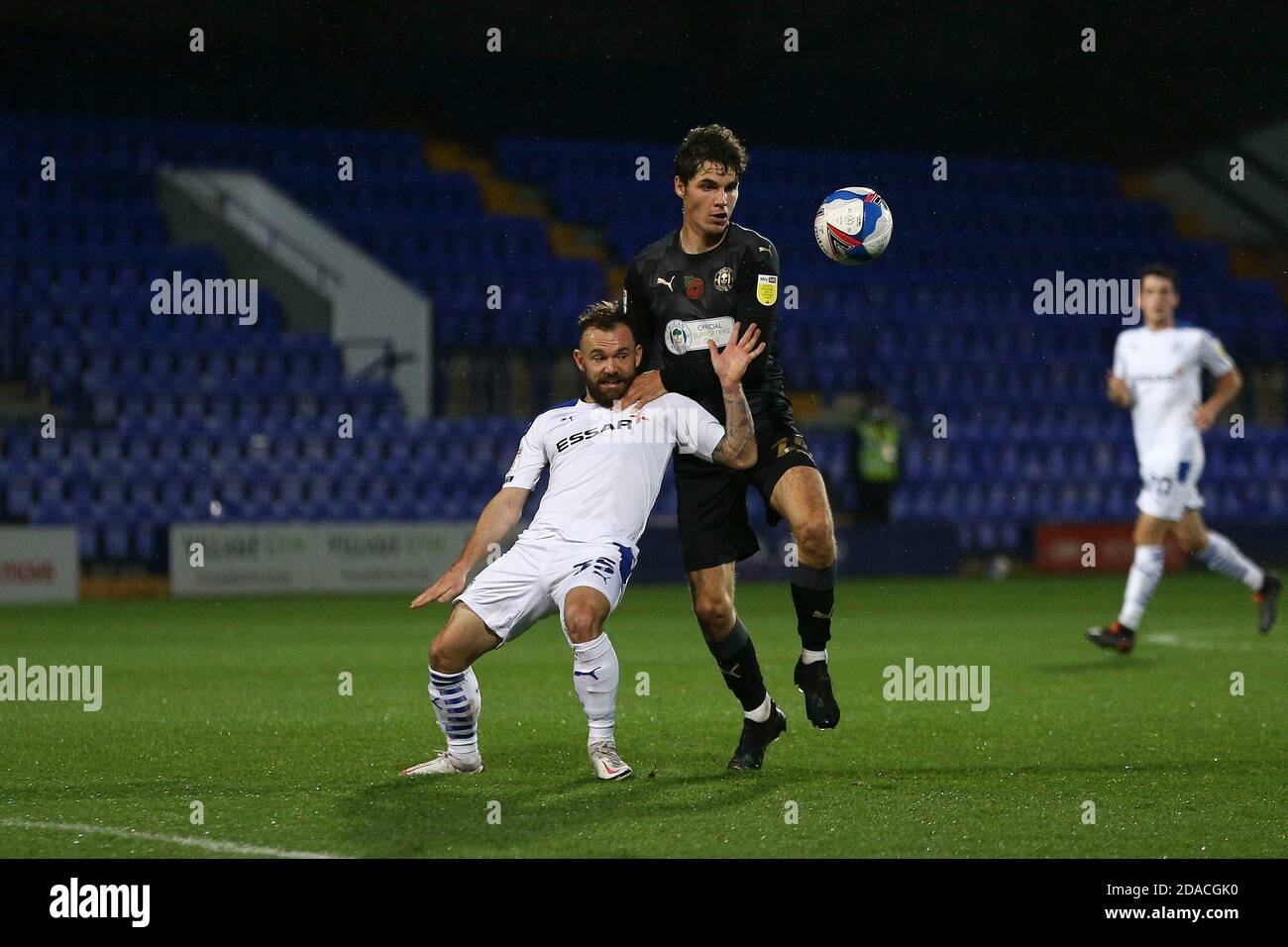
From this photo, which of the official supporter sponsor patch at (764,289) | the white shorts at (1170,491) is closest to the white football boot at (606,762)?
the official supporter sponsor patch at (764,289)

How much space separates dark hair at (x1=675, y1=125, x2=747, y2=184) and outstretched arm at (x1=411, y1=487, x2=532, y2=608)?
1.33m

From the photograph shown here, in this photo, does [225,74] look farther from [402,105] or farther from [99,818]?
[99,818]

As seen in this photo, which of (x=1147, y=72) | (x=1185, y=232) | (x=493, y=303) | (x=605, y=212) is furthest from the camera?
(x=1185, y=232)

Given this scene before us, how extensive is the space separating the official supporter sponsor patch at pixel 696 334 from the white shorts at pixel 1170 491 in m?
5.06

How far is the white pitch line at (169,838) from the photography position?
4156mm

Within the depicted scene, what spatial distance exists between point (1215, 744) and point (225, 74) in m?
19.2

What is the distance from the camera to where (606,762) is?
5441 mm

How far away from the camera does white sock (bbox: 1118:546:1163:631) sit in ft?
31.8

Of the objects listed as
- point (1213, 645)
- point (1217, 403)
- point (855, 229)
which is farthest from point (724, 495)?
point (1213, 645)

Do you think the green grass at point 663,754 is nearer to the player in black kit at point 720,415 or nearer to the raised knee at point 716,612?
the player in black kit at point 720,415

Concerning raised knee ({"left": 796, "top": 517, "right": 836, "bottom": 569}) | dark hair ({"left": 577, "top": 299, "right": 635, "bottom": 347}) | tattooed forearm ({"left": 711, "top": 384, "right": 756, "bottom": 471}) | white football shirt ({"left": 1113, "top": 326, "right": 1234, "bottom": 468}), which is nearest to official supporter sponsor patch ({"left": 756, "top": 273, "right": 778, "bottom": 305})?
A: tattooed forearm ({"left": 711, "top": 384, "right": 756, "bottom": 471})
